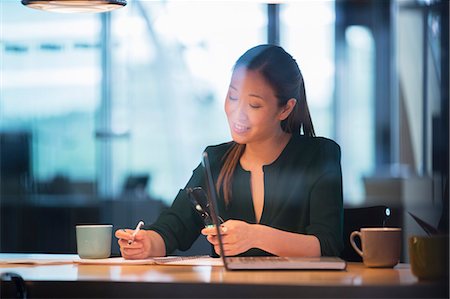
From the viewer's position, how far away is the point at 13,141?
589 cm

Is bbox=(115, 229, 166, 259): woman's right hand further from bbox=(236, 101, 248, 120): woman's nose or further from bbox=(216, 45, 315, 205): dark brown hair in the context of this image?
bbox=(236, 101, 248, 120): woman's nose

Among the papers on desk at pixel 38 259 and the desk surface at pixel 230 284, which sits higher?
the desk surface at pixel 230 284

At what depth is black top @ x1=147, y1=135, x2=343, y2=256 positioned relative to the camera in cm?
222

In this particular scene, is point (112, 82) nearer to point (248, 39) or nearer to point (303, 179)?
point (248, 39)

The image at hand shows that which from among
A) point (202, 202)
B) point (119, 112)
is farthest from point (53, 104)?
point (202, 202)

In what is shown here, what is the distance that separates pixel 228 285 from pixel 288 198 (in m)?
0.71

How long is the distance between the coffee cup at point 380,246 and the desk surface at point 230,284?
15 cm

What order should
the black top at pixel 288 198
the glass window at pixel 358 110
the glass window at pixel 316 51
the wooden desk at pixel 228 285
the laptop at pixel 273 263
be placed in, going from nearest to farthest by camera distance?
the wooden desk at pixel 228 285
the laptop at pixel 273 263
the black top at pixel 288 198
the glass window at pixel 316 51
the glass window at pixel 358 110

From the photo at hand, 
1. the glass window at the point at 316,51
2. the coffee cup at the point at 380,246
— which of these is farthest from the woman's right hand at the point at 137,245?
the glass window at the point at 316,51

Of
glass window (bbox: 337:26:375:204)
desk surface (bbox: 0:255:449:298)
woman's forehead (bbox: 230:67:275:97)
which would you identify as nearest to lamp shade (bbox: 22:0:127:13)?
woman's forehead (bbox: 230:67:275:97)

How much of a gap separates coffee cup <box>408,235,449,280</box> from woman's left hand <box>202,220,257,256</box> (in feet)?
1.27

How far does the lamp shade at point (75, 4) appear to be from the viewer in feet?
6.77

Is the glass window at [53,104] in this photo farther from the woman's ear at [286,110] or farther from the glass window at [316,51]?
the woman's ear at [286,110]

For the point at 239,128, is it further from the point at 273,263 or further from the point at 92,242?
the point at 273,263
